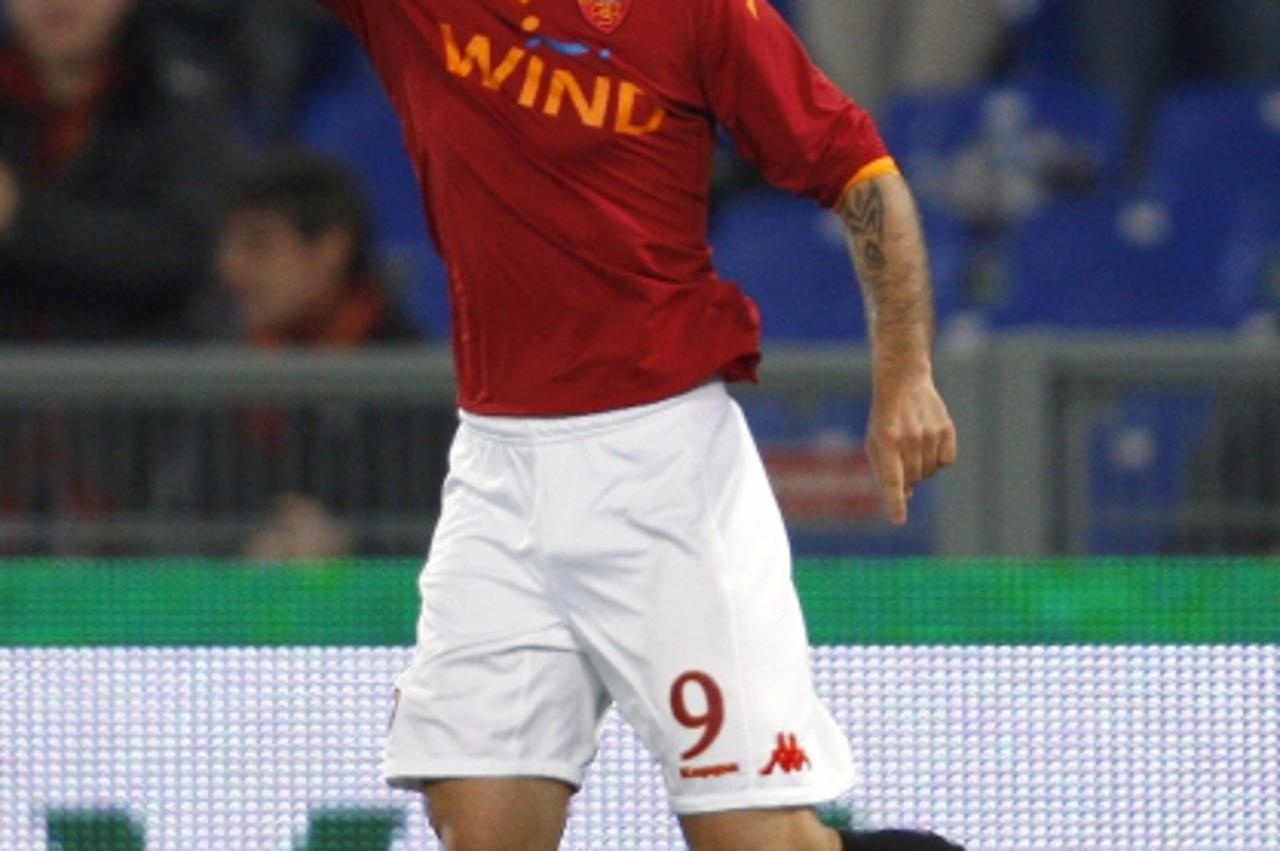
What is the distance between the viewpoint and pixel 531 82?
3688 mm

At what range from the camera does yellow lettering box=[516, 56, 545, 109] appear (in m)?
3.69

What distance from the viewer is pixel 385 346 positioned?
6.10 metres

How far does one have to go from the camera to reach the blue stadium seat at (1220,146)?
7.73 meters

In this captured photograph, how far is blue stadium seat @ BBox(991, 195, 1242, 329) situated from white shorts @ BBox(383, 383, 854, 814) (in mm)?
3995

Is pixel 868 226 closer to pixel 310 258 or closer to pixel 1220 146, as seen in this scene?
pixel 310 258

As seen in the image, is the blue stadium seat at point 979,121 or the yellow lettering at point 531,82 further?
the blue stadium seat at point 979,121

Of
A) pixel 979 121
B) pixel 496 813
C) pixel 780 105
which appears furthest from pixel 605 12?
pixel 979 121

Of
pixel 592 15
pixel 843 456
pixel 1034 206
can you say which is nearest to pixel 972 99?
pixel 1034 206

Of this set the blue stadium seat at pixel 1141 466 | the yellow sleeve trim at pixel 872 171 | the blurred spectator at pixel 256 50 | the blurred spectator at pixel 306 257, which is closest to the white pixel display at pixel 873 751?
the yellow sleeve trim at pixel 872 171

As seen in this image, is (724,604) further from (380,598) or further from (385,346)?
(385,346)

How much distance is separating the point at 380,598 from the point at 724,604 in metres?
1.14

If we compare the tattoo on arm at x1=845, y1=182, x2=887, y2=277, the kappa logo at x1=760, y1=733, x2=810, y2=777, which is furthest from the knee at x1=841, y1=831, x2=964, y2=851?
the tattoo on arm at x1=845, y1=182, x2=887, y2=277

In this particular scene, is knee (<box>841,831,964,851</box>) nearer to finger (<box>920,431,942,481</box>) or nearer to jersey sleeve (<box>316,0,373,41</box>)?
finger (<box>920,431,942,481</box>)

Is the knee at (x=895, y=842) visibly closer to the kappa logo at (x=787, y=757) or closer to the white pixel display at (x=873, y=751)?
the kappa logo at (x=787, y=757)
